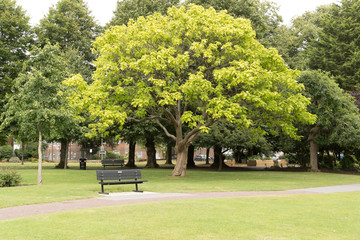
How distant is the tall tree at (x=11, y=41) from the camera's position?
3647cm

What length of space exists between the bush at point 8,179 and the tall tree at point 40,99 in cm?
121

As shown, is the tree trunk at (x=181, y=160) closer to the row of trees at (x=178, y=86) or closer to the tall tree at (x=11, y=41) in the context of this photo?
the row of trees at (x=178, y=86)

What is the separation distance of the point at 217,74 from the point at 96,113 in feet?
24.6

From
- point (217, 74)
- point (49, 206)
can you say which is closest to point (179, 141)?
point (217, 74)

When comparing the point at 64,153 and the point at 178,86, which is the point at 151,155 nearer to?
the point at 64,153

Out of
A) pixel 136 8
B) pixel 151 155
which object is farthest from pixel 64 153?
pixel 136 8

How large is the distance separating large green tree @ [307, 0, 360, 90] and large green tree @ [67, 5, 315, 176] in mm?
23376

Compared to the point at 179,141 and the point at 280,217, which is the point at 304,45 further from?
the point at 280,217

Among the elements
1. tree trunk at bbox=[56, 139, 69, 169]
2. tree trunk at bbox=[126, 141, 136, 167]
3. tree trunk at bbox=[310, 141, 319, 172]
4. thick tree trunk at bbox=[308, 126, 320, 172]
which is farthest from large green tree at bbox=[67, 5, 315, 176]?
tree trunk at bbox=[126, 141, 136, 167]

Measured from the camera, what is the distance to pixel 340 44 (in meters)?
47.2

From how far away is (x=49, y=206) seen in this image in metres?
12.5

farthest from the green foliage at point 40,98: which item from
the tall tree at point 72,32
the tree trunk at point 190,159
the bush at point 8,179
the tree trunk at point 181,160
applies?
the tree trunk at point 190,159

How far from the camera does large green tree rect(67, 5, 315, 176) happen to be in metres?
22.6

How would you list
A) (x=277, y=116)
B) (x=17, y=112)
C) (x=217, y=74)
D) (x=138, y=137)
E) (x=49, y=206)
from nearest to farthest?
(x=49, y=206) < (x=17, y=112) < (x=217, y=74) < (x=277, y=116) < (x=138, y=137)
